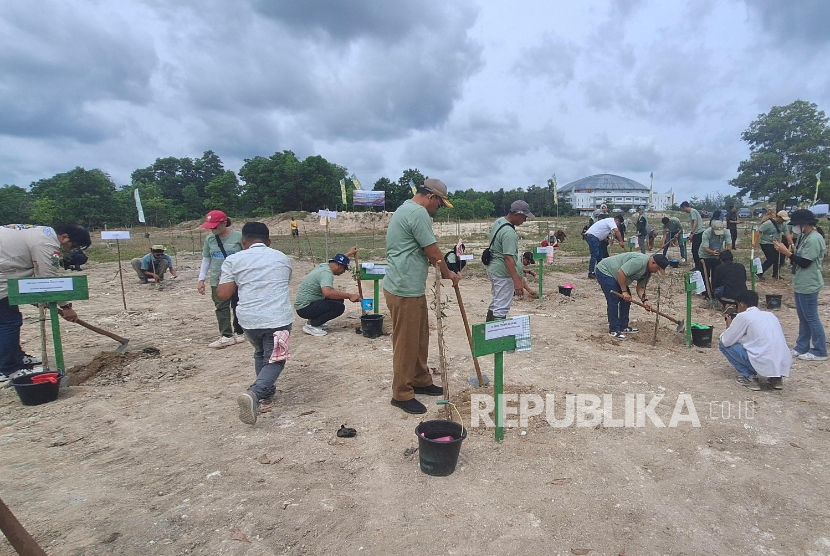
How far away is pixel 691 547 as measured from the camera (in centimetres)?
246

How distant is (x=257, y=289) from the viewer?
3.98 meters

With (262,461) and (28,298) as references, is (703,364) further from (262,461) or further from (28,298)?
(28,298)

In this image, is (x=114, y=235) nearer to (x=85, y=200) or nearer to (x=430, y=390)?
(x=430, y=390)

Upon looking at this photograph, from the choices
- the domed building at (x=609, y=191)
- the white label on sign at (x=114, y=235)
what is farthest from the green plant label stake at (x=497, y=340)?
the domed building at (x=609, y=191)

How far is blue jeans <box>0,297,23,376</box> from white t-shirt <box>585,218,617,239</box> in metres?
A: 9.96

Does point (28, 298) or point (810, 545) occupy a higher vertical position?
point (28, 298)

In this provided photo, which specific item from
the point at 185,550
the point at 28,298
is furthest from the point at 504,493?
the point at 28,298

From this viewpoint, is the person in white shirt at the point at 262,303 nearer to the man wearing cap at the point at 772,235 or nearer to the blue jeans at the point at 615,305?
the blue jeans at the point at 615,305

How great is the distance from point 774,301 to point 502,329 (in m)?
7.35

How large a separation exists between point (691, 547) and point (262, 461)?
108 inches

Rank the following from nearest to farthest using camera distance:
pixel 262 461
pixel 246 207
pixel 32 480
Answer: pixel 32 480
pixel 262 461
pixel 246 207

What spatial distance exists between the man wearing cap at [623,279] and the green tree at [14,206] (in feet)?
185

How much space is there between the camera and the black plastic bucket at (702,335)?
236 inches

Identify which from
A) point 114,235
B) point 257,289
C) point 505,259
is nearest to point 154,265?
point 114,235
